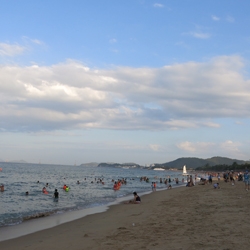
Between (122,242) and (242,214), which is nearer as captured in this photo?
(122,242)

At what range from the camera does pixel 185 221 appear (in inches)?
456

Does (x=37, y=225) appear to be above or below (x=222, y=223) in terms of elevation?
below

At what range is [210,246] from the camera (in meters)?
7.41

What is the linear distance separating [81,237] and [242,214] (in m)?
6.45

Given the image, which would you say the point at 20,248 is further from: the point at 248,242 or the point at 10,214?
the point at 10,214

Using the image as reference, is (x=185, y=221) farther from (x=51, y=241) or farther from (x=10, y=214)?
(x=10, y=214)

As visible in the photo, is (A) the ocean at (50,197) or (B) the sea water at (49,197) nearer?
(A) the ocean at (50,197)

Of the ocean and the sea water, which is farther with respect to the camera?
the sea water

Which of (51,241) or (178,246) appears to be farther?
(51,241)

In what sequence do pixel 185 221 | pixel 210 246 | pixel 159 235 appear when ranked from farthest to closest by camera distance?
pixel 185 221
pixel 159 235
pixel 210 246

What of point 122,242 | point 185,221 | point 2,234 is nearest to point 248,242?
point 122,242

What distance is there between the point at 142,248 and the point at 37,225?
7776 millimetres

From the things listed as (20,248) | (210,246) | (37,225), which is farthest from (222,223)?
(37,225)

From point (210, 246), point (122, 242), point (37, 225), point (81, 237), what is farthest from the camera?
point (37, 225)
